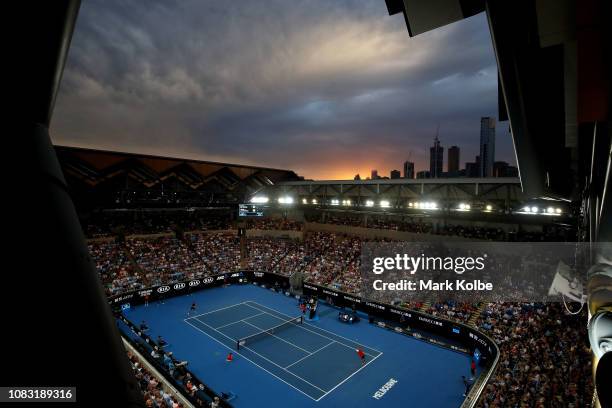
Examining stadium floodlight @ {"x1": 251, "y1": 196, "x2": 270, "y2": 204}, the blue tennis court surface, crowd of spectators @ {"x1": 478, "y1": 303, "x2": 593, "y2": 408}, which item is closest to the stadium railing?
crowd of spectators @ {"x1": 478, "y1": 303, "x2": 593, "y2": 408}

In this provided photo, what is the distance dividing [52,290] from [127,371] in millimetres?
417

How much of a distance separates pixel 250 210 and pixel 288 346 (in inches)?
1111

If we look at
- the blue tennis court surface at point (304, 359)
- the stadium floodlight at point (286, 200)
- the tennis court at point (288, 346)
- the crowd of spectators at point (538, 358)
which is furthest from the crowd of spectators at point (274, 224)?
the crowd of spectators at point (538, 358)

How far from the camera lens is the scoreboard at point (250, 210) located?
48469mm

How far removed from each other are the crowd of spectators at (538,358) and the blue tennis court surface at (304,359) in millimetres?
2864

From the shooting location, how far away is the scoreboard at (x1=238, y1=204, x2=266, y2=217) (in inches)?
1908

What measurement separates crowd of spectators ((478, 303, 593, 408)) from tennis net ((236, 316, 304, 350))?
1418 centimetres

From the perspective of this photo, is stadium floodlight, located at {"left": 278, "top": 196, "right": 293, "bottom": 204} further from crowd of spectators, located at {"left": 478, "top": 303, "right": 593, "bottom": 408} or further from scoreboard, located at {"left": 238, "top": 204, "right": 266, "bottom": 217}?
crowd of spectators, located at {"left": 478, "top": 303, "right": 593, "bottom": 408}

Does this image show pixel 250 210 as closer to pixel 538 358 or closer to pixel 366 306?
pixel 366 306

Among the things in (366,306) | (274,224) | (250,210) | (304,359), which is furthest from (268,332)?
(274,224)

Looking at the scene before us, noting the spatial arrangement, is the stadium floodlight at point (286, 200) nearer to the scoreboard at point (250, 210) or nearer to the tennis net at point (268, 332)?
the scoreboard at point (250, 210)

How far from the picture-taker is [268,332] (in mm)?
25516

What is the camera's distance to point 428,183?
110 feet

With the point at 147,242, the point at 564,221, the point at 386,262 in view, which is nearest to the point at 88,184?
the point at 147,242
